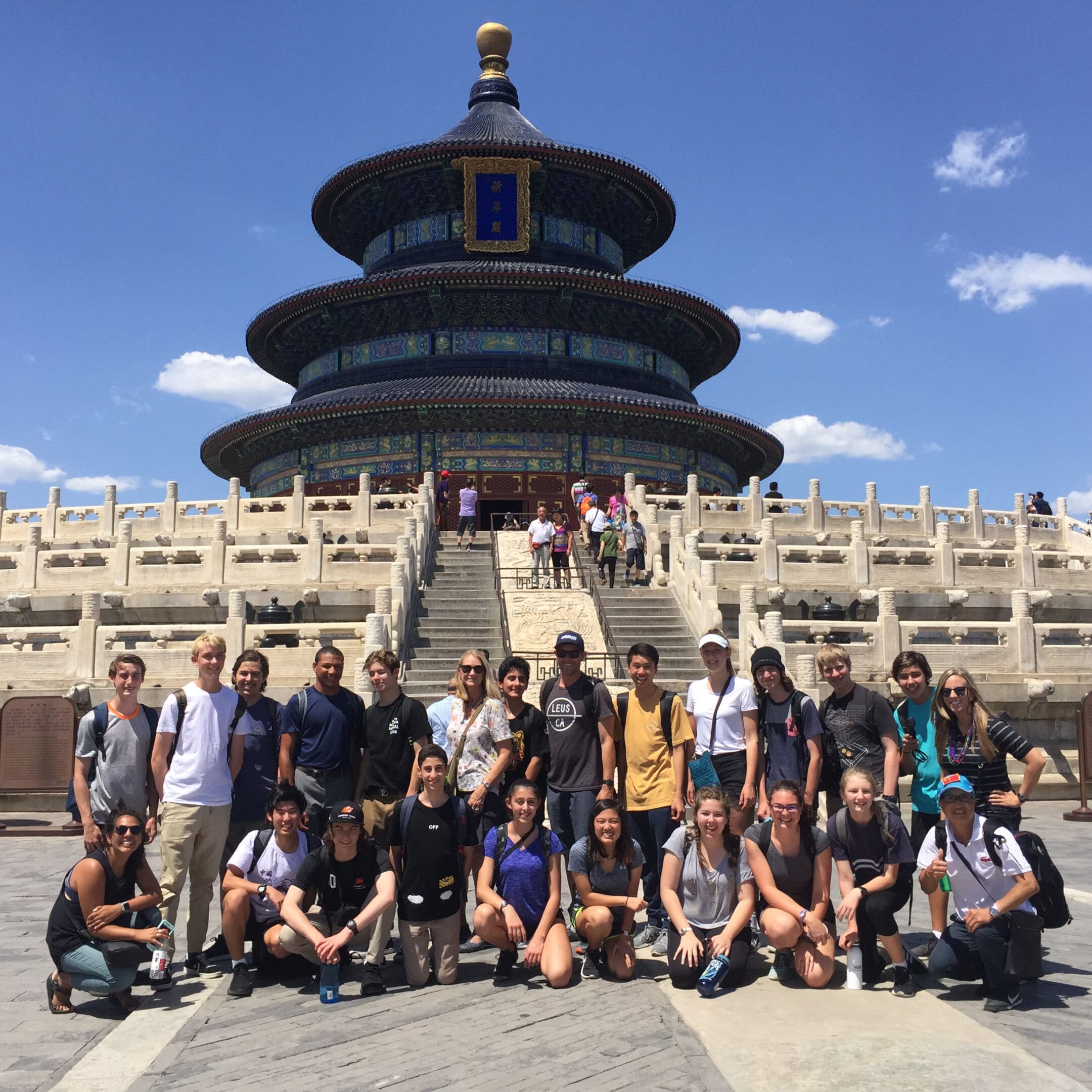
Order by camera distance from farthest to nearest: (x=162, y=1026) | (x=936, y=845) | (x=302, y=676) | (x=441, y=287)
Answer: (x=441, y=287) < (x=302, y=676) < (x=936, y=845) < (x=162, y=1026)

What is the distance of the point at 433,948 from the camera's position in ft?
23.2

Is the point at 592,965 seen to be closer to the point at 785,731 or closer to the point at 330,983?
the point at 330,983

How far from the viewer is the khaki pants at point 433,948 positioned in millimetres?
6949

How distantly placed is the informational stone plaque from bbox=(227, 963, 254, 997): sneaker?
8.33m

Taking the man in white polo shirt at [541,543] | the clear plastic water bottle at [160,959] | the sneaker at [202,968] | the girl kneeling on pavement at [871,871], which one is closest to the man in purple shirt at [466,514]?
the man in white polo shirt at [541,543]

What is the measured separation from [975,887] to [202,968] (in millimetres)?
5054

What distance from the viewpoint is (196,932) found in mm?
7395

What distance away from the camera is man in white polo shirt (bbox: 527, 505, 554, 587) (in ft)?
70.1

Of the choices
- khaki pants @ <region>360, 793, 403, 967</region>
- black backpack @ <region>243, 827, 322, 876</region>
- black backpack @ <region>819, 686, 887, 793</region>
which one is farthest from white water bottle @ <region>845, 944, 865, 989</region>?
black backpack @ <region>243, 827, 322, 876</region>

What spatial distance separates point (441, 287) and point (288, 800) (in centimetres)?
3124

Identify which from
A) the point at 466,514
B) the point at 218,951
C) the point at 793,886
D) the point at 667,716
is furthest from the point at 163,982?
the point at 466,514

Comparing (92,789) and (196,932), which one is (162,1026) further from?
(92,789)

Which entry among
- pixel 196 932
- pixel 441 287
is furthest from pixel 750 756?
pixel 441 287

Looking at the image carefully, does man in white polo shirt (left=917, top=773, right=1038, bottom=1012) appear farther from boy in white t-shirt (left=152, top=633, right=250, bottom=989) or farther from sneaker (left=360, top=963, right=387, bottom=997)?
boy in white t-shirt (left=152, top=633, right=250, bottom=989)
